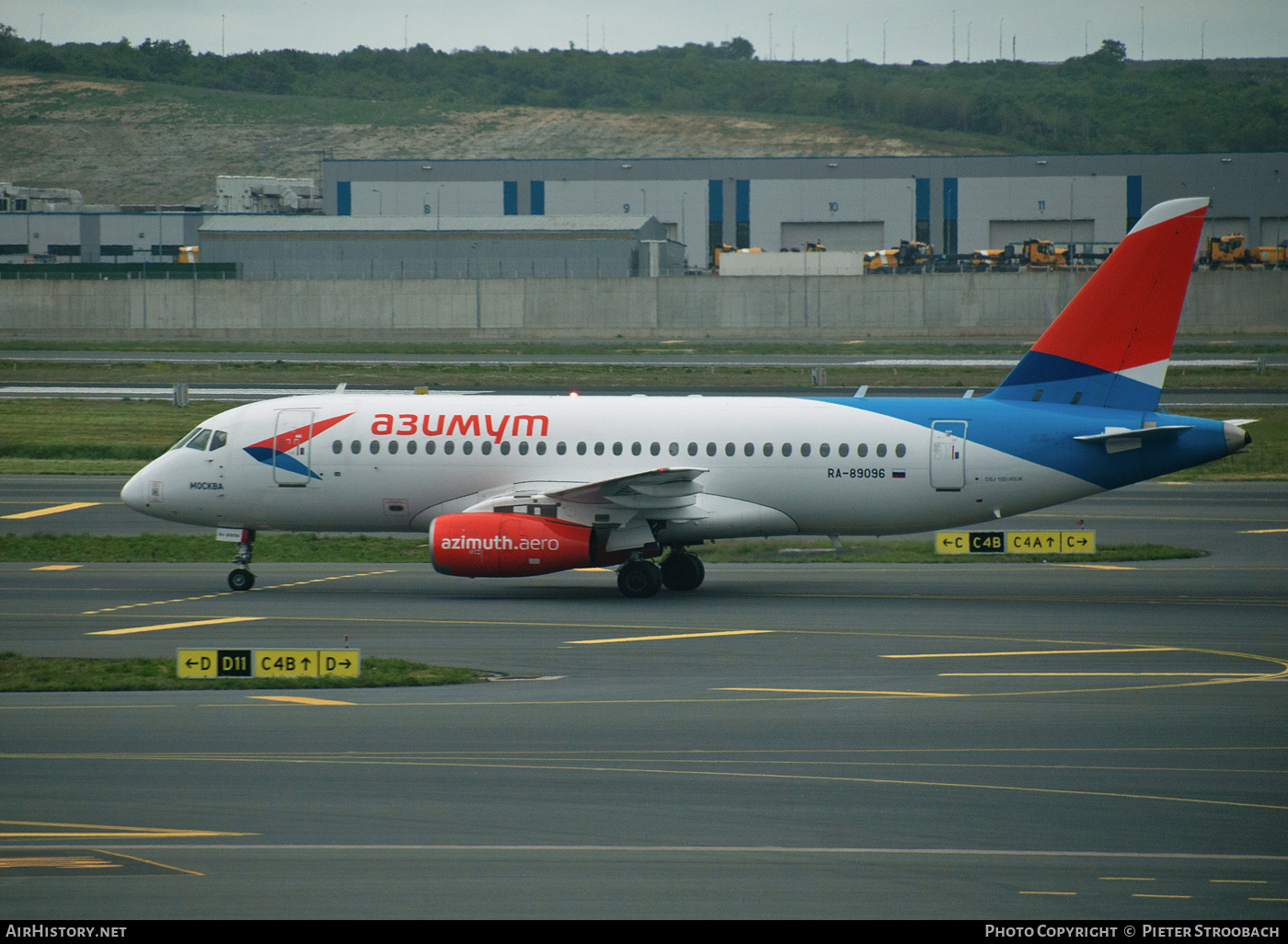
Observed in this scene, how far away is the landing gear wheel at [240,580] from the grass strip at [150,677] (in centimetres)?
722

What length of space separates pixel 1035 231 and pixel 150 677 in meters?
107

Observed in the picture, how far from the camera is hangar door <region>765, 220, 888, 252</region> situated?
117 m

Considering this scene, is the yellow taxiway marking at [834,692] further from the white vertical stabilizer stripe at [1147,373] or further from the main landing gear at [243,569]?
the main landing gear at [243,569]

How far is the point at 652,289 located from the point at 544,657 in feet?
265

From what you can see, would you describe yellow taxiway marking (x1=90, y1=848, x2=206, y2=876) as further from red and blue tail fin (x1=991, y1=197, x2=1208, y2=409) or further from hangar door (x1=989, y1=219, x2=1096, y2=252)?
hangar door (x1=989, y1=219, x2=1096, y2=252)

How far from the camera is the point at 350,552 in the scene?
3416 centimetres

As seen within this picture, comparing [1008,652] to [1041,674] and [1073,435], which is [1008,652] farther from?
[1073,435]

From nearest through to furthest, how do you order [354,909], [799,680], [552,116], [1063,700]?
1. [354,909]
2. [1063,700]
3. [799,680]
4. [552,116]

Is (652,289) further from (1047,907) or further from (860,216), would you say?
(1047,907)

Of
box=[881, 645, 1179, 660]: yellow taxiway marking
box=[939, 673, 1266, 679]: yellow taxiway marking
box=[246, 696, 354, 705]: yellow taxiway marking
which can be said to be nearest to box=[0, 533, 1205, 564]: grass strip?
box=[881, 645, 1179, 660]: yellow taxiway marking

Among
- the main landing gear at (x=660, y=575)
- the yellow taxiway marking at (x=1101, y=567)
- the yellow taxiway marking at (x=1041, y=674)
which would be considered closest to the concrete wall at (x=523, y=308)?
the yellow taxiway marking at (x=1101, y=567)

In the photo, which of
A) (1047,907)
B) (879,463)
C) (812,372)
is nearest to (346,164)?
(812,372)

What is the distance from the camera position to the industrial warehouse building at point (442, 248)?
103312mm

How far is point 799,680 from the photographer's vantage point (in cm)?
1939
